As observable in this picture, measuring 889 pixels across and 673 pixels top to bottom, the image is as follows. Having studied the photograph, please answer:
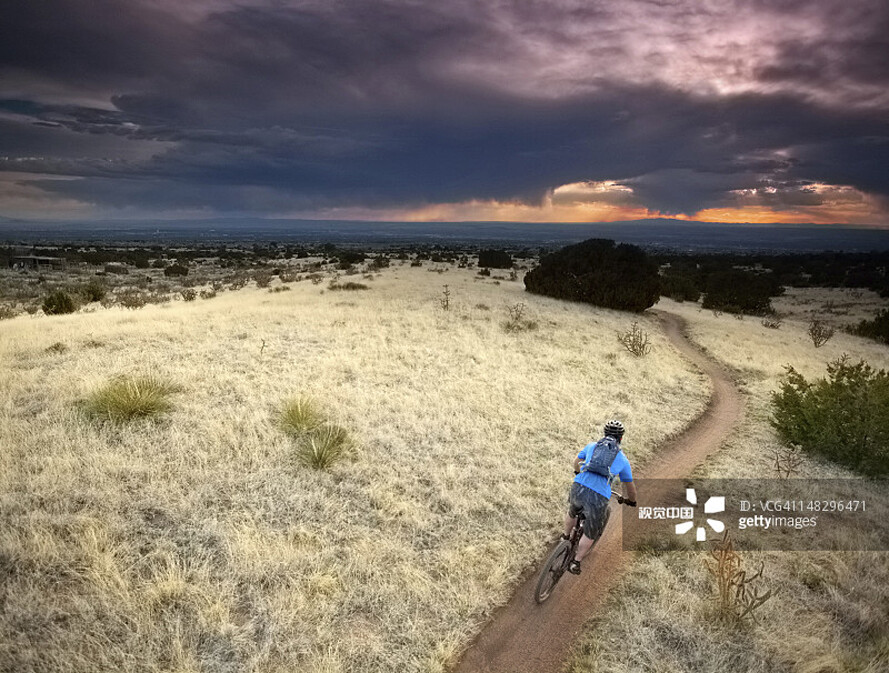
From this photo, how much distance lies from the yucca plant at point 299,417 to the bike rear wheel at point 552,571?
5.12m

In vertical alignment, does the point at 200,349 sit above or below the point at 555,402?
above

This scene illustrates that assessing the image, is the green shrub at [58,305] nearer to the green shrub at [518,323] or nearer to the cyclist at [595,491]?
the green shrub at [518,323]

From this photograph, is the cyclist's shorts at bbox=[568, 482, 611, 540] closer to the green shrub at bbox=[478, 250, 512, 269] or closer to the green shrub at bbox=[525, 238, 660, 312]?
the green shrub at bbox=[525, 238, 660, 312]

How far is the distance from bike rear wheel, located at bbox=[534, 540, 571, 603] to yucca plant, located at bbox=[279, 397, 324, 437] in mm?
5116

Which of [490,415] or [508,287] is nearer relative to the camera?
[490,415]

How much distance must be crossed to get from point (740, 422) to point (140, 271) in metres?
47.4

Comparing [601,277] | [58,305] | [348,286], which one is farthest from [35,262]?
[601,277]

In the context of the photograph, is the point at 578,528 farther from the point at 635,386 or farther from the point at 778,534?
the point at 635,386

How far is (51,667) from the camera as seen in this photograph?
13.1 ft

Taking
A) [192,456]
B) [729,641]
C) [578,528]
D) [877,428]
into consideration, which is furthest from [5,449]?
[877,428]

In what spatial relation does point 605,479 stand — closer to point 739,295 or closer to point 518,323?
point 518,323

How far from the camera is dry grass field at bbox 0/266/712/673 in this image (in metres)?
4.56

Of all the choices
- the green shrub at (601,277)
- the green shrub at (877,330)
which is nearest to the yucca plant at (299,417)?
the green shrub at (601,277)

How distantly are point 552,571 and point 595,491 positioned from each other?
117cm
